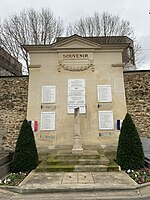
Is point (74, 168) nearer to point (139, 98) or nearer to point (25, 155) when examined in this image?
point (25, 155)

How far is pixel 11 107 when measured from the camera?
991 cm

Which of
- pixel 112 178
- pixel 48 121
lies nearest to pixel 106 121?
pixel 48 121

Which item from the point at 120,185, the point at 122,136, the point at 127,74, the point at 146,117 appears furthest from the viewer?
the point at 127,74

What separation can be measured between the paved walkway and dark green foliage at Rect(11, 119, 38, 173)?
3.70 feet

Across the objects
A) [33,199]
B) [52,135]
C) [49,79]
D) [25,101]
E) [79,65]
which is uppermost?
[79,65]

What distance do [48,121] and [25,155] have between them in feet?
7.66

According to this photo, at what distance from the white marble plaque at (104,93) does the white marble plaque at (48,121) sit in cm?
227

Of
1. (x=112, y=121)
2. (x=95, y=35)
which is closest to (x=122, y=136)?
(x=112, y=121)

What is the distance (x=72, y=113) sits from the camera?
8305 millimetres

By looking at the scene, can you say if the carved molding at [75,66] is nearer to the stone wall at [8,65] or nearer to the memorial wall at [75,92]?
the memorial wall at [75,92]

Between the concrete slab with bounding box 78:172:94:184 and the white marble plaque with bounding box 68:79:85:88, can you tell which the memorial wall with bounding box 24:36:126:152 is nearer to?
the white marble plaque with bounding box 68:79:85:88

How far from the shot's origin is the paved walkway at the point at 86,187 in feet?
13.3

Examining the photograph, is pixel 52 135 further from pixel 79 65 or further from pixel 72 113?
pixel 79 65

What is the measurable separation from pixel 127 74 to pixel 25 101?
5704mm
